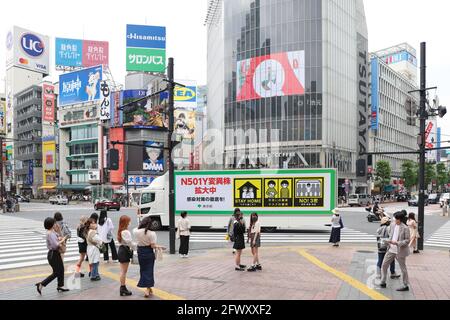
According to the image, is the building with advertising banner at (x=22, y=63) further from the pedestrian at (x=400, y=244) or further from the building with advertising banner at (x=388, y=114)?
the pedestrian at (x=400, y=244)

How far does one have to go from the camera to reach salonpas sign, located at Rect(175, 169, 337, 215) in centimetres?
2189

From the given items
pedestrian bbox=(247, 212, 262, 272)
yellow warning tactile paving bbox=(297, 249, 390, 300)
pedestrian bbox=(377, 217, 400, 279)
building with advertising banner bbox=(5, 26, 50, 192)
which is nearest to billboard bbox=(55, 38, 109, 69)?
building with advertising banner bbox=(5, 26, 50, 192)

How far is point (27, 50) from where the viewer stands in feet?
350

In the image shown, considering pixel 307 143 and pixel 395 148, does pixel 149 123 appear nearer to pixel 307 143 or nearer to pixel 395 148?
pixel 307 143

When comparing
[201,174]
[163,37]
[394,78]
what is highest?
[163,37]

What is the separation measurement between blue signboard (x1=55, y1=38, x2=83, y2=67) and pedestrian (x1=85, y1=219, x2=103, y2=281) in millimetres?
94996

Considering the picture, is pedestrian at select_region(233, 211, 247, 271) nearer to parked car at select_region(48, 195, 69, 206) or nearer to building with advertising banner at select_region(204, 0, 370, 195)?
building with advertising banner at select_region(204, 0, 370, 195)

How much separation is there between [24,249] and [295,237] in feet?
41.7

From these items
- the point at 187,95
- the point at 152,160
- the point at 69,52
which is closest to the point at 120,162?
the point at 152,160

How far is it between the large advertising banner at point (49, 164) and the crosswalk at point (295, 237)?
7659 cm

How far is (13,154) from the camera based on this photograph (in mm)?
110000

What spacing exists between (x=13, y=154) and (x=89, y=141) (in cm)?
4252

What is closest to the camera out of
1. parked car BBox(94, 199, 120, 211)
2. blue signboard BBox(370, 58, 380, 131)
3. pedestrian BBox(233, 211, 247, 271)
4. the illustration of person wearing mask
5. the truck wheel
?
pedestrian BBox(233, 211, 247, 271)
